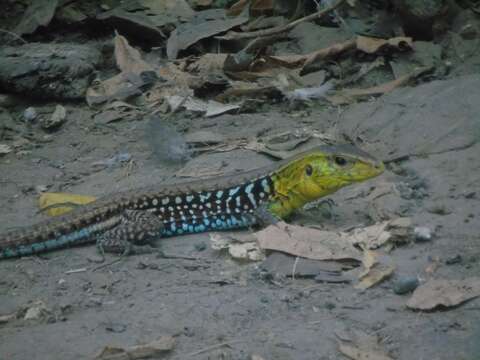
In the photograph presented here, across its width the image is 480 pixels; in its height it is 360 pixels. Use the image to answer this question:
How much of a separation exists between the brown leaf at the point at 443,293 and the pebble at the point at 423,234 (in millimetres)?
766

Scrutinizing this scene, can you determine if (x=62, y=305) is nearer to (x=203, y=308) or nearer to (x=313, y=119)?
(x=203, y=308)

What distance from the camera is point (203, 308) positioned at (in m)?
5.38

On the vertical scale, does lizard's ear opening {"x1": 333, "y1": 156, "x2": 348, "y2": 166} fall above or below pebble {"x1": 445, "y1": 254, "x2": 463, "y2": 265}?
above

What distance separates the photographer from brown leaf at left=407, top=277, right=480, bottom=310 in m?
5.09

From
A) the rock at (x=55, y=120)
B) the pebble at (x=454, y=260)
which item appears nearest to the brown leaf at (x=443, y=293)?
the pebble at (x=454, y=260)

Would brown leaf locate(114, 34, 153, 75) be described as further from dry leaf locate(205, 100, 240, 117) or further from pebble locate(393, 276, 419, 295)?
pebble locate(393, 276, 419, 295)

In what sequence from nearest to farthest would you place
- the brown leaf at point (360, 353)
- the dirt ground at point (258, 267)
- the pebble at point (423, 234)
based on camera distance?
1. the brown leaf at point (360, 353)
2. the dirt ground at point (258, 267)
3. the pebble at point (423, 234)

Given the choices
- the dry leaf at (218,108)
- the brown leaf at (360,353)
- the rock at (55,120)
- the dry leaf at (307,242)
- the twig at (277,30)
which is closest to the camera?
the brown leaf at (360,353)

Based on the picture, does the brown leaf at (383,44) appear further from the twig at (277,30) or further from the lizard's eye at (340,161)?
the lizard's eye at (340,161)

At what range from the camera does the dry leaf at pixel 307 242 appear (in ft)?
19.6

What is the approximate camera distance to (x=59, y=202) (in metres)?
7.41

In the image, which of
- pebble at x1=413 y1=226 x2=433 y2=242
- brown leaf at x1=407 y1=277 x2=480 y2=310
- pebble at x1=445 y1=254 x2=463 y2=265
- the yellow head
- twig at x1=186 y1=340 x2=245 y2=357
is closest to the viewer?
twig at x1=186 y1=340 x2=245 y2=357

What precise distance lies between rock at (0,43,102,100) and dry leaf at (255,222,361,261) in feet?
15.2

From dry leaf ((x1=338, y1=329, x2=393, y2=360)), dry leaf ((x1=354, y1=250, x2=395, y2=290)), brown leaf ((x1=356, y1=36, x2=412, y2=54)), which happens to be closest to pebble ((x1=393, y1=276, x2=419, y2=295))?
dry leaf ((x1=354, y1=250, x2=395, y2=290))
